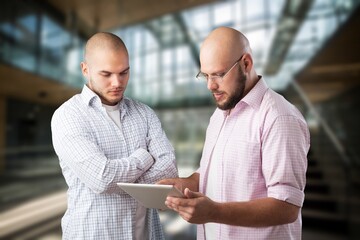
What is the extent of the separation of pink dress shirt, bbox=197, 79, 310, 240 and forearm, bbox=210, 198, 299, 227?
3 centimetres

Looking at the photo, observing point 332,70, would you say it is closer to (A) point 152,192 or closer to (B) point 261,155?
(B) point 261,155

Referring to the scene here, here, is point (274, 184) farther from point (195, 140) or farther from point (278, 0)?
point (278, 0)

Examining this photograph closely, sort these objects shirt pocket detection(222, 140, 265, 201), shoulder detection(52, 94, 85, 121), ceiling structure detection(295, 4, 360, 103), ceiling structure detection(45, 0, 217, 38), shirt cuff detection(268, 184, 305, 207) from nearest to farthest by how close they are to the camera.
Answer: shirt cuff detection(268, 184, 305, 207)
shirt pocket detection(222, 140, 265, 201)
shoulder detection(52, 94, 85, 121)
ceiling structure detection(295, 4, 360, 103)
ceiling structure detection(45, 0, 217, 38)

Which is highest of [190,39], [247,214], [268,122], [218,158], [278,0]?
[278,0]

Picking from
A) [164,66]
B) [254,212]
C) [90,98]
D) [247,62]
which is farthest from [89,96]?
[164,66]

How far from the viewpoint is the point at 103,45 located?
4.54ft

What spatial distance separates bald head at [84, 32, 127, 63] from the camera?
1.38 meters

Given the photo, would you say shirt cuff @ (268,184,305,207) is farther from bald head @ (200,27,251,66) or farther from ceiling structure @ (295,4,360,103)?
ceiling structure @ (295,4,360,103)

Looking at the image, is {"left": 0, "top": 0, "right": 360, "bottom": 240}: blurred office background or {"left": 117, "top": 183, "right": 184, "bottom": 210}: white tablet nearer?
{"left": 117, "top": 183, "right": 184, "bottom": 210}: white tablet

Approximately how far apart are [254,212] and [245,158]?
0.23 m

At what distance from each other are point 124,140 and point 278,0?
554cm

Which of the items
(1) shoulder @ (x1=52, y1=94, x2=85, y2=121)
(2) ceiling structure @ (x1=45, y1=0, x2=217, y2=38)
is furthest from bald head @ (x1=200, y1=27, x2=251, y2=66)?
(2) ceiling structure @ (x1=45, y1=0, x2=217, y2=38)

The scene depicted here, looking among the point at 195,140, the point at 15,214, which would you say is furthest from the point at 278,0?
the point at 15,214

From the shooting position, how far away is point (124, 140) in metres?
1.48
